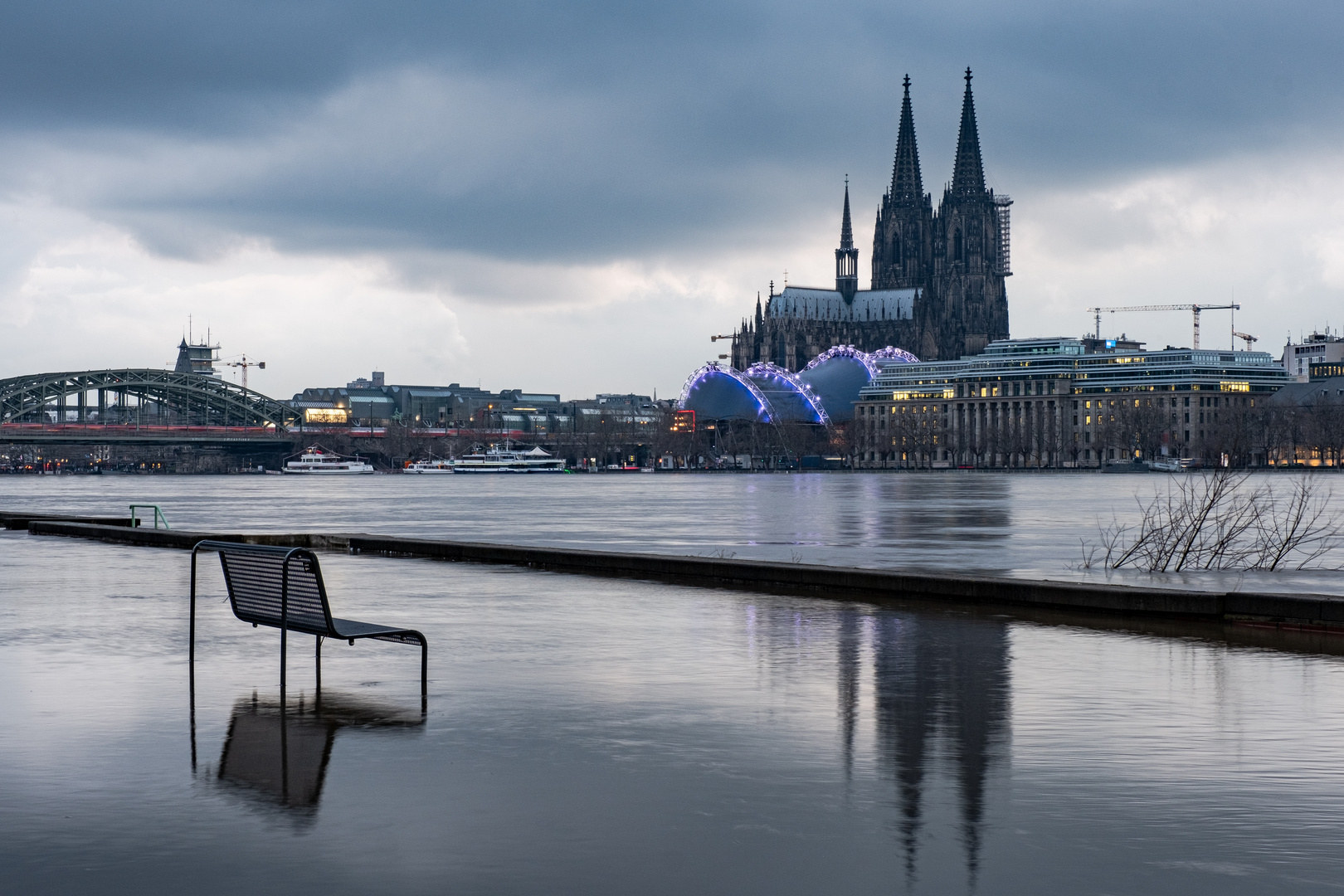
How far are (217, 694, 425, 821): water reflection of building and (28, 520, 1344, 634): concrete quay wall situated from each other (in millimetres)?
9446

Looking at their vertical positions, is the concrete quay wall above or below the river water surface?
above

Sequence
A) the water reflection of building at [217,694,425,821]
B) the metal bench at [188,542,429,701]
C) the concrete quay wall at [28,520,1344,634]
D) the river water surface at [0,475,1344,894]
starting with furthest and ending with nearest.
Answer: the concrete quay wall at [28,520,1344,634]
the metal bench at [188,542,429,701]
the water reflection of building at [217,694,425,821]
the river water surface at [0,475,1344,894]

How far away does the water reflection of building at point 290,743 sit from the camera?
8297mm

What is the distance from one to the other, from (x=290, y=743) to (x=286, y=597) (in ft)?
7.04

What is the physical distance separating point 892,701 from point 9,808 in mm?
6035

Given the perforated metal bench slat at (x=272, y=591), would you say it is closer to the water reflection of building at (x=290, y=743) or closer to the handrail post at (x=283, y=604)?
the handrail post at (x=283, y=604)

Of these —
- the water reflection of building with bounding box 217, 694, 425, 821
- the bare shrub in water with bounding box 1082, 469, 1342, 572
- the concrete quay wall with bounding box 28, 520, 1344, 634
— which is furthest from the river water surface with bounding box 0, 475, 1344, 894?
the bare shrub in water with bounding box 1082, 469, 1342, 572

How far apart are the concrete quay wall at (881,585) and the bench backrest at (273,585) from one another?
29.4ft

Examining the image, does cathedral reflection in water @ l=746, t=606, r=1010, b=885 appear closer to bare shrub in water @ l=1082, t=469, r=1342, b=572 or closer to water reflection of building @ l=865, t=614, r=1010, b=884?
water reflection of building @ l=865, t=614, r=1010, b=884

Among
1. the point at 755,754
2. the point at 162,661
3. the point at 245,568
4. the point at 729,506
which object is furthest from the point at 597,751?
the point at 729,506

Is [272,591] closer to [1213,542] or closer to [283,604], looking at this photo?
[283,604]

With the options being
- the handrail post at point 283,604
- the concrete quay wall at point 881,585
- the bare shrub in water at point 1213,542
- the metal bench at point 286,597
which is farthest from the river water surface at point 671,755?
the bare shrub in water at point 1213,542

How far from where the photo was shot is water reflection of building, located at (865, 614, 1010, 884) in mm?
7996

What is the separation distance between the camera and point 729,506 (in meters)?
73.1
